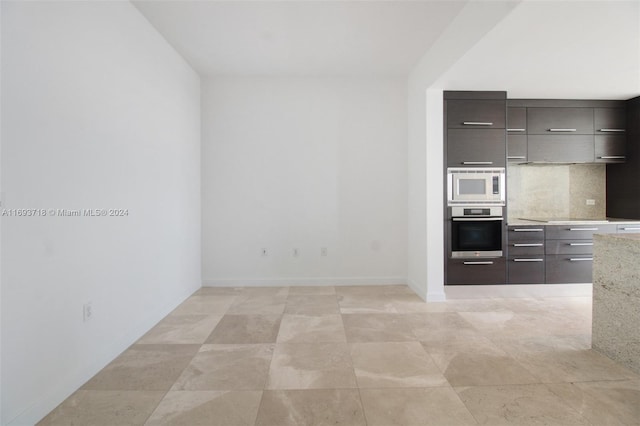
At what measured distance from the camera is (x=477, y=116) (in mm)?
3779

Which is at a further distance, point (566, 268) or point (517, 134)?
point (517, 134)

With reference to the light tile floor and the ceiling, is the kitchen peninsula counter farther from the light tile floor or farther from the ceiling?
the ceiling

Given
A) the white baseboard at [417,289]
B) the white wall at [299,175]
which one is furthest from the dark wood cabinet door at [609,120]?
the white baseboard at [417,289]

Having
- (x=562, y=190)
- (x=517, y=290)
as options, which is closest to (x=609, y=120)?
(x=562, y=190)

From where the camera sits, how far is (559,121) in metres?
4.14

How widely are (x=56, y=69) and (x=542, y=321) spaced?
4.41 m

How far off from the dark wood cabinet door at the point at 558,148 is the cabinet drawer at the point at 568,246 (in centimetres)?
108

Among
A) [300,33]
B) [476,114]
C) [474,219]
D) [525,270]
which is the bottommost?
[525,270]

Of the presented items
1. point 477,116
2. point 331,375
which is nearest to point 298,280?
point 331,375

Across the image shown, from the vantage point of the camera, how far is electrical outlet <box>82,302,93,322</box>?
6.96 ft

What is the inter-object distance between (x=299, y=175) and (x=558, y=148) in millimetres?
3440

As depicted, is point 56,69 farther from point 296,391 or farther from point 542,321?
point 542,321

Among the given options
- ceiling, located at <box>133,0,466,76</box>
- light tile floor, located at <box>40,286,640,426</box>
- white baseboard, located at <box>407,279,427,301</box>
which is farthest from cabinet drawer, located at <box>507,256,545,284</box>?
ceiling, located at <box>133,0,466,76</box>

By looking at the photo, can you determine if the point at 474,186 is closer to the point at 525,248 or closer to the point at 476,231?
the point at 476,231
